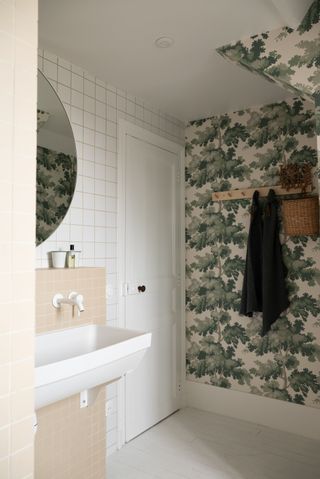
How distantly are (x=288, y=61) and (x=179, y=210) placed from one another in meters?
1.61

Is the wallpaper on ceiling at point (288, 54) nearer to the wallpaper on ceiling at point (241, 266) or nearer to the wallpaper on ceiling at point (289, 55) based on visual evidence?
the wallpaper on ceiling at point (289, 55)

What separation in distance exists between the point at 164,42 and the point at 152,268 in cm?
161

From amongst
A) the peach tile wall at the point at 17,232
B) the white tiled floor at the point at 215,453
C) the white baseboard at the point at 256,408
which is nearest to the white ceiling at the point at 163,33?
the peach tile wall at the point at 17,232

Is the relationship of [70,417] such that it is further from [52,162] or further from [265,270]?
[265,270]

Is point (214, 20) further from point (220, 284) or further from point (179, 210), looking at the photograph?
point (220, 284)

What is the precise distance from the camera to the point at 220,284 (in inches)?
125

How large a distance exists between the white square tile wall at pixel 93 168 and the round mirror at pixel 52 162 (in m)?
0.06

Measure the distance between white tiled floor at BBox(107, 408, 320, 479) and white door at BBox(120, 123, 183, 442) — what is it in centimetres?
20

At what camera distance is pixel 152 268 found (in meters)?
2.96

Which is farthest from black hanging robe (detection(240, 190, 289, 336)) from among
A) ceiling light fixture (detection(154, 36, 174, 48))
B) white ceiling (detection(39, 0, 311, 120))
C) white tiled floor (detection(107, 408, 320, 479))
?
ceiling light fixture (detection(154, 36, 174, 48))

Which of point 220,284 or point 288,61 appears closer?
point 288,61

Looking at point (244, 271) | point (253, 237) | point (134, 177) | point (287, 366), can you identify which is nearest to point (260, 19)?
point (134, 177)

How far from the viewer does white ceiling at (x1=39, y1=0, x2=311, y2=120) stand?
5.87ft

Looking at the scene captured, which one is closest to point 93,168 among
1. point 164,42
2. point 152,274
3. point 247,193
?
point 164,42
